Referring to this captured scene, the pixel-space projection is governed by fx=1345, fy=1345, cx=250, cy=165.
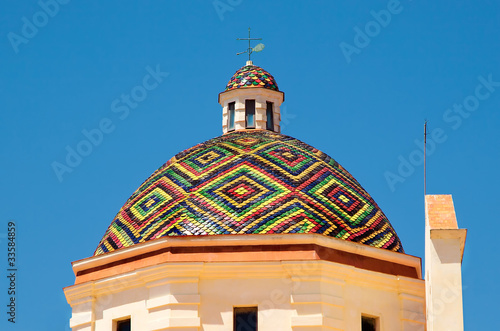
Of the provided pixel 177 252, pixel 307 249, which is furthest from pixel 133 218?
pixel 307 249

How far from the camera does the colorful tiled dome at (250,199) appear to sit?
60.3 ft

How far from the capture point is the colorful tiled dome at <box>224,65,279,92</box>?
21406 mm

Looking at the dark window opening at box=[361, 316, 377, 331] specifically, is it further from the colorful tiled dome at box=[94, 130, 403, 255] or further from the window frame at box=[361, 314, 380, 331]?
the colorful tiled dome at box=[94, 130, 403, 255]

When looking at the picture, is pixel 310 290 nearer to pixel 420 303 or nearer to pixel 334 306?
pixel 334 306

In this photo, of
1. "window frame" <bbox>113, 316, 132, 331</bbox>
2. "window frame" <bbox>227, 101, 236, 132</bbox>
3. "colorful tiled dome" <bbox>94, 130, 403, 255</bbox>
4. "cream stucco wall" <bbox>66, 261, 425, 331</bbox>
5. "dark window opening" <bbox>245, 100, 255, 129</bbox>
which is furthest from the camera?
"window frame" <bbox>227, 101, 236, 132</bbox>

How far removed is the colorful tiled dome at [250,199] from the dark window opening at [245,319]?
1.09 meters

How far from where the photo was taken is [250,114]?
21.3 metres

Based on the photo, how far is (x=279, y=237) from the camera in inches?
703

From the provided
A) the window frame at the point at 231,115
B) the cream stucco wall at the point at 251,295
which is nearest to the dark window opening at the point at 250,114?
the window frame at the point at 231,115

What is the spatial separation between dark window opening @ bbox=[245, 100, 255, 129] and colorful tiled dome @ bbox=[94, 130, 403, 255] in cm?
88

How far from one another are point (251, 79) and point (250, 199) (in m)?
3.34

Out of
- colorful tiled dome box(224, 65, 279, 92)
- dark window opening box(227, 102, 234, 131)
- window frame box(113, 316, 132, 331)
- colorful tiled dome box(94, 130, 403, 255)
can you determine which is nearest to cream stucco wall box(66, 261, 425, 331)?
window frame box(113, 316, 132, 331)

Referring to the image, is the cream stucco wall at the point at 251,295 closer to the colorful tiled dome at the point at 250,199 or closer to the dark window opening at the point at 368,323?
the dark window opening at the point at 368,323

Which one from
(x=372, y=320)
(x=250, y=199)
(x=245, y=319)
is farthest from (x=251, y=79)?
(x=245, y=319)
